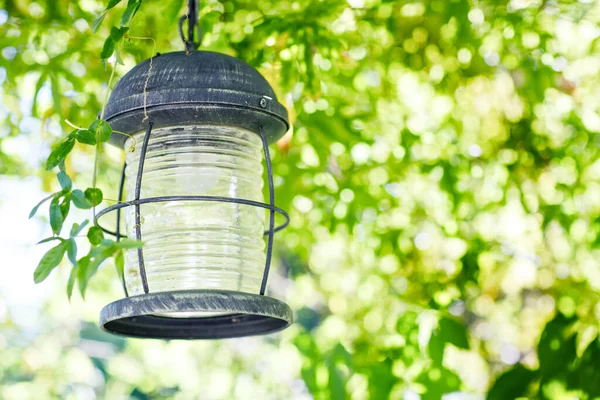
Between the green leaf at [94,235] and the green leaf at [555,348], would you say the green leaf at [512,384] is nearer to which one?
the green leaf at [555,348]

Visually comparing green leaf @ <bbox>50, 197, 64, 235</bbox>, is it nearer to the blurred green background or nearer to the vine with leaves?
the vine with leaves

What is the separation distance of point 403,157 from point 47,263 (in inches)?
67.5

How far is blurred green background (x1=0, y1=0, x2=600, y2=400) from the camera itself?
2.07 meters

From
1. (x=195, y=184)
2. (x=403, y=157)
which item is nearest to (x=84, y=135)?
(x=195, y=184)

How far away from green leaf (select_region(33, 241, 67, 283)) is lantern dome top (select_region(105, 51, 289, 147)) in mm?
281

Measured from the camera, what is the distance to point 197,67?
1261 millimetres

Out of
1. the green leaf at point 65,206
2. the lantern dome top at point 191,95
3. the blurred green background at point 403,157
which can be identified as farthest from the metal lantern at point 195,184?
the blurred green background at point 403,157

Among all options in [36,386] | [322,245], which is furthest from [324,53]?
[36,386]

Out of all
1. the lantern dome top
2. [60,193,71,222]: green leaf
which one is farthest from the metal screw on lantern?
[60,193,71,222]: green leaf

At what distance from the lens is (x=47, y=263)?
1086 millimetres

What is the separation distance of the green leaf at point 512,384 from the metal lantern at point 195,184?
0.63m

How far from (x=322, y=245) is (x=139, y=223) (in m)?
2.79

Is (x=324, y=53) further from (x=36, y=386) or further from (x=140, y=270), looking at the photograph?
(x=36, y=386)

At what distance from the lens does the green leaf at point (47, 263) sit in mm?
1078
